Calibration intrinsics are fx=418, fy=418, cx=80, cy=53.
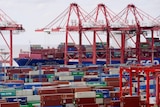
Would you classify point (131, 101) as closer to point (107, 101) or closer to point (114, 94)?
point (107, 101)

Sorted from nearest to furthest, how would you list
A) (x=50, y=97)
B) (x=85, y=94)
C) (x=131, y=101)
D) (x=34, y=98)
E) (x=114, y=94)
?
(x=131, y=101)
(x=50, y=97)
(x=85, y=94)
(x=34, y=98)
(x=114, y=94)

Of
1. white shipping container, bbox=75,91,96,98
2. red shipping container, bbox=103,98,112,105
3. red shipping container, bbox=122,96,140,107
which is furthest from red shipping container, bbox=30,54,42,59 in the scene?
red shipping container, bbox=122,96,140,107

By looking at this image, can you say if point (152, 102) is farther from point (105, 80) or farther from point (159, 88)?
point (105, 80)

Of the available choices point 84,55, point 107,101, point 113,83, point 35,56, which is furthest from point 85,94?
point 35,56

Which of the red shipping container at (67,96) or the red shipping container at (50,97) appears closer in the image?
the red shipping container at (50,97)

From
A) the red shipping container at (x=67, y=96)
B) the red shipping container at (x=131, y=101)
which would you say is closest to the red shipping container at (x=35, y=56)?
the red shipping container at (x=67, y=96)

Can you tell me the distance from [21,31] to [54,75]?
521 inches

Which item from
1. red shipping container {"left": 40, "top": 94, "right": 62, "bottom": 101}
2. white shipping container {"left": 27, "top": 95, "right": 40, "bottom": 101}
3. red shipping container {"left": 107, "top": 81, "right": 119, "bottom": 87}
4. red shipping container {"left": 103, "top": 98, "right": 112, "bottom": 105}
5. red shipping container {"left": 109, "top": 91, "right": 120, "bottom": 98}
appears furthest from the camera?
red shipping container {"left": 107, "top": 81, "right": 119, "bottom": 87}

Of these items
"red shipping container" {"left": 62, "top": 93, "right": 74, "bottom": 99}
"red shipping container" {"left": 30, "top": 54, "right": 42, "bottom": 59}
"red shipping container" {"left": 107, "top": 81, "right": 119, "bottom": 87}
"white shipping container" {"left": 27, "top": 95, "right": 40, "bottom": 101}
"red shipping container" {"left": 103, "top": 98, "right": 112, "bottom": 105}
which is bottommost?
"red shipping container" {"left": 103, "top": 98, "right": 112, "bottom": 105}

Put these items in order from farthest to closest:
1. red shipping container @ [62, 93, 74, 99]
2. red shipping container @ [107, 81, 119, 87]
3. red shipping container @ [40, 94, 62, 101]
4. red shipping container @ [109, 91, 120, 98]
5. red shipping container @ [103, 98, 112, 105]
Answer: red shipping container @ [107, 81, 119, 87] < red shipping container @ [109, 91, 120, 98] < red shipping container @ [103, 98, 112, 105] < red shipping container @ [62, 93, 74, 99] < red shipping container @ [40, 94, 62, 101]

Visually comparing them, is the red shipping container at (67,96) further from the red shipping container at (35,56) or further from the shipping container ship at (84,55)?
the red shipping container at (35,56)

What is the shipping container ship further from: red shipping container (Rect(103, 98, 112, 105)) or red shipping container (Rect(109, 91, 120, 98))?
red shipping container (Rect(103, 98, 112, 105))

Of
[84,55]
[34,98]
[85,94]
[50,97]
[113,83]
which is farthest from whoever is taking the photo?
[84,55]

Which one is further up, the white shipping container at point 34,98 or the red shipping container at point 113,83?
the red shipping container at point 113,83
